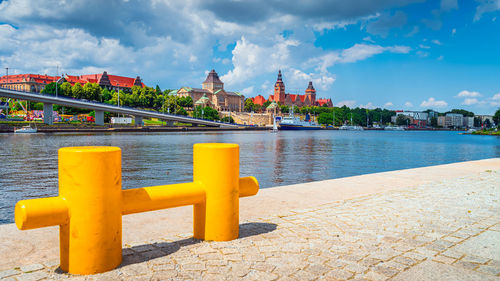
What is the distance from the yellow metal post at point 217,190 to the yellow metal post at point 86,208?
41.2 inches

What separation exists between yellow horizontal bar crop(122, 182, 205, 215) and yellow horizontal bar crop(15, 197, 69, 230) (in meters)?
0.54

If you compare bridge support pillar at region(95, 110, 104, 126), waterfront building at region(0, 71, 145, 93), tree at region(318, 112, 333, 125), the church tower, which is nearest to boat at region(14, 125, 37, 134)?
bridge support pillar at region(95, 110, 104, 126)

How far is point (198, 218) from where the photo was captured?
4004 millimetres

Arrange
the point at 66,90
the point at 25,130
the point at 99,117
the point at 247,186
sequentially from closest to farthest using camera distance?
1. the point at 247,186
2. the point at 25,130
3. the point at 99,117
4. the point at 66,90

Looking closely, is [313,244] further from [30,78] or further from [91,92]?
[30,78]

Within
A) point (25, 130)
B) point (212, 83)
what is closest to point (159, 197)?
point (25, 130)

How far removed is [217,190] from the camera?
389 centimetres

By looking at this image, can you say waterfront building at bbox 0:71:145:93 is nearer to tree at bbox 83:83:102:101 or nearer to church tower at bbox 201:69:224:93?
tree at bbox 83:83:102:101

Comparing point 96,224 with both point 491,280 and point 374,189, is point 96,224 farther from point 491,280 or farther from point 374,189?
point 374,189

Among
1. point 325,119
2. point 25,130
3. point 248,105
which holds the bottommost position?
point 25,130

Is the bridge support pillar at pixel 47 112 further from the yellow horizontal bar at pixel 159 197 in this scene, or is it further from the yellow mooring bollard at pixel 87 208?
the yellow mooring bollard at pixel 87 208

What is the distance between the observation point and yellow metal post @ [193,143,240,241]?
3873 mm

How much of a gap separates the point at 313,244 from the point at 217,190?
45.1 inches

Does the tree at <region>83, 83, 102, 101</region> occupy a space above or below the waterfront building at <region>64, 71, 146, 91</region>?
below
